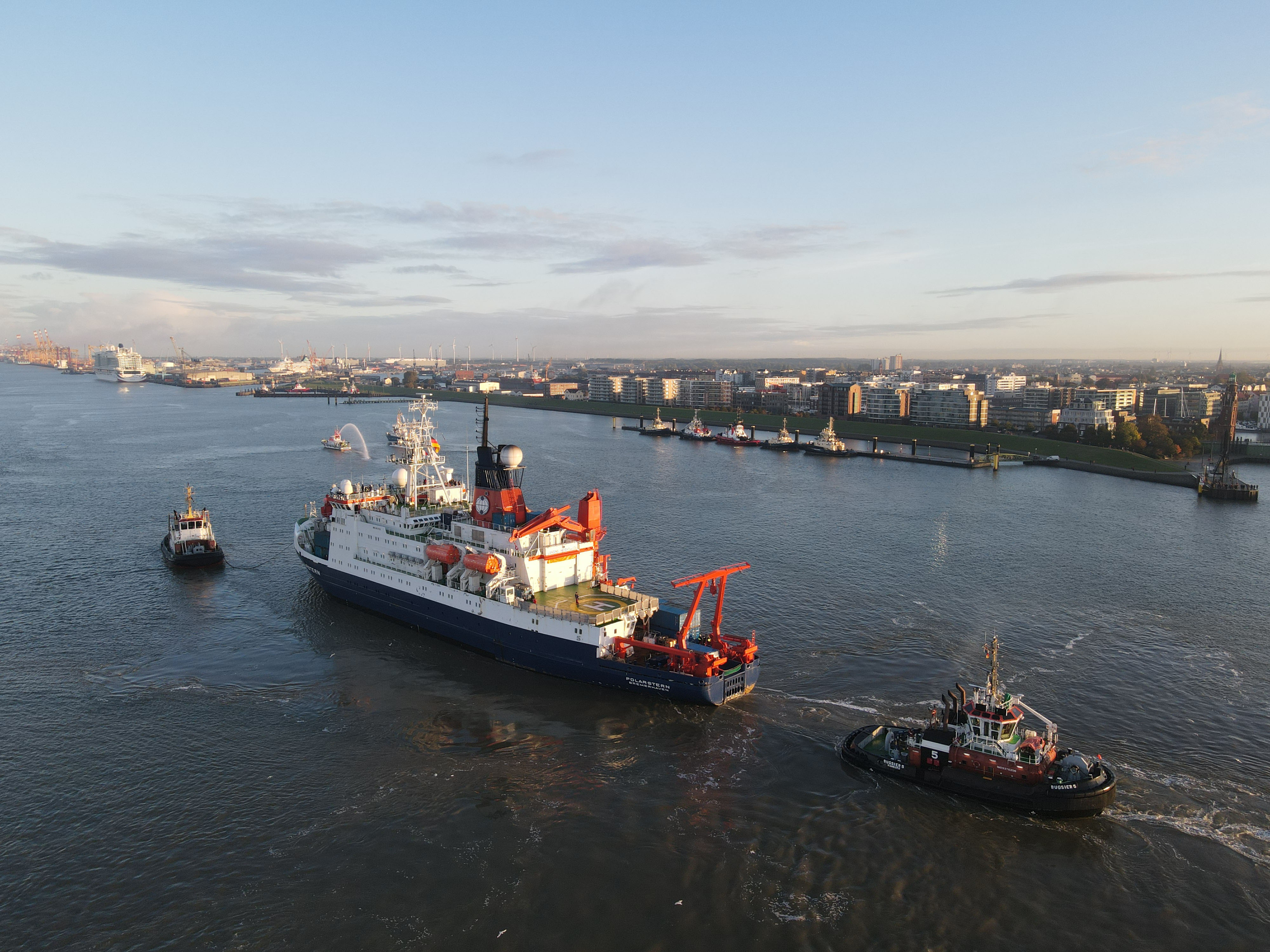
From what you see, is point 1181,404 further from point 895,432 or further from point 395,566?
point 395,566

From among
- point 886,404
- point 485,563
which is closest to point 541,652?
point 485,563

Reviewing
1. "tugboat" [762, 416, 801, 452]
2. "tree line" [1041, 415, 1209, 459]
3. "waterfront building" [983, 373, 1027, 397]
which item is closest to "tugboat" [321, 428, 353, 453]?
"tugboat" [762, 416, 801, 452]

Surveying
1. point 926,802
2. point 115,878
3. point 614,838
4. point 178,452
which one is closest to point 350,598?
point 115,878

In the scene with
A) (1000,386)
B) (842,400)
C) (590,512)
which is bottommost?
(590,512)

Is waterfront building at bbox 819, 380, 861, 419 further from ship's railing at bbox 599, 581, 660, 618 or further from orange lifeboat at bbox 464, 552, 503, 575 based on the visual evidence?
orange lifeboat at bbox 464, 552, 503, 575

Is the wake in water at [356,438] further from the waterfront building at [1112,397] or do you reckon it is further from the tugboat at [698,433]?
the waterfront building at [1112,397]

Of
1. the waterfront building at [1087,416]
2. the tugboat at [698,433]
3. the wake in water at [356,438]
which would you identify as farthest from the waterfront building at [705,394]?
the wake in water at [356,438]

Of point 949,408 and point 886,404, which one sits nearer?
point 949,408
